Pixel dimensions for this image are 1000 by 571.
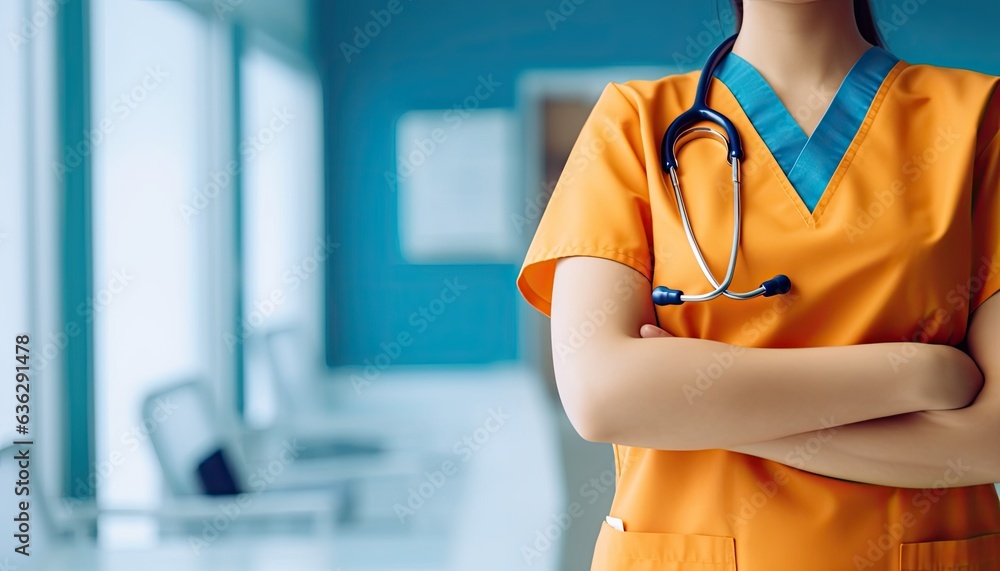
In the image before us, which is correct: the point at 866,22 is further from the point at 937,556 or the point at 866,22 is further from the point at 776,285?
the point at 937,556

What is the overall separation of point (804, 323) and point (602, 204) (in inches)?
7.5

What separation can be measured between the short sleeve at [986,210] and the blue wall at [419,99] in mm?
3184

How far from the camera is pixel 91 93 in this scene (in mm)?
2031

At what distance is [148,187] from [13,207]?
654mm

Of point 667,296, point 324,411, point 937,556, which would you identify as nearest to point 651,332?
point 667,296

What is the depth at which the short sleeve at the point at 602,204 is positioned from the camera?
2.18ft

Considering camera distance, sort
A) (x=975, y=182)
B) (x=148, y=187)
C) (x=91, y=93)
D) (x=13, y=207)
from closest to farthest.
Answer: (x=975, y=182), (x=13, y=207), (x=91, y=93), (x=148, y=187)

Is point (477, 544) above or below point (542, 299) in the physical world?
below

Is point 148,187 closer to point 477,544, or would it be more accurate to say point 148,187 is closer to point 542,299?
point 477,544

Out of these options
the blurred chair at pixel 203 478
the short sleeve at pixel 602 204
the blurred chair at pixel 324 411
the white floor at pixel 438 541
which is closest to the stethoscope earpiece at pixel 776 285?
the short sleeve at pixel 602 204

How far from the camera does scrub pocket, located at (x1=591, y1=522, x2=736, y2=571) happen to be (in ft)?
2.10

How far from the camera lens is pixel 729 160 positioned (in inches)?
26.4

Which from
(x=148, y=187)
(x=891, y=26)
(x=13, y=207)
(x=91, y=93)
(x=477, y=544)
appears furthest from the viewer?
(x=891, y=26)

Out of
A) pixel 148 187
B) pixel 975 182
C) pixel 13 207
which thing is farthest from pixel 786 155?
pixel 148 187
